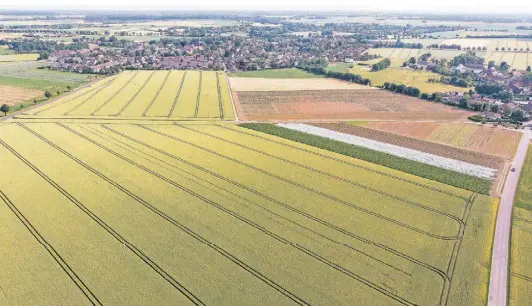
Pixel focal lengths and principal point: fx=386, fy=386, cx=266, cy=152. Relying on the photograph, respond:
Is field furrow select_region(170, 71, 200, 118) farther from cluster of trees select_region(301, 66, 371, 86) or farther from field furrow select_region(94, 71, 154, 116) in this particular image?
cluster of trees select_region(301, 66, 371, 86)

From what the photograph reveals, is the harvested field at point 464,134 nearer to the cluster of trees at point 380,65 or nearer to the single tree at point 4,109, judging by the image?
the cluster of trees at point 380,65

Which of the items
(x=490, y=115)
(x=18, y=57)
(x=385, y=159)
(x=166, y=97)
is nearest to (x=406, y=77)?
(x=490, y=115)

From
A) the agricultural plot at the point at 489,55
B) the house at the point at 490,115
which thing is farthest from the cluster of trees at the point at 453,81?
the house at the point at 490,115

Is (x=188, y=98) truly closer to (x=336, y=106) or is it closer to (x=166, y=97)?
(x=166, y=97)

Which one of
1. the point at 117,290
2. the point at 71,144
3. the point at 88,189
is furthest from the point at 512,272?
the point at 71,144

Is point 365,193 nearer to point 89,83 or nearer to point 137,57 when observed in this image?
point 89,83

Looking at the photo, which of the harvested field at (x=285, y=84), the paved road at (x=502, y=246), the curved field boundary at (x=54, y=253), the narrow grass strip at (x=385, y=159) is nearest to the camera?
the curved field boundary at (x=54, y=253)
